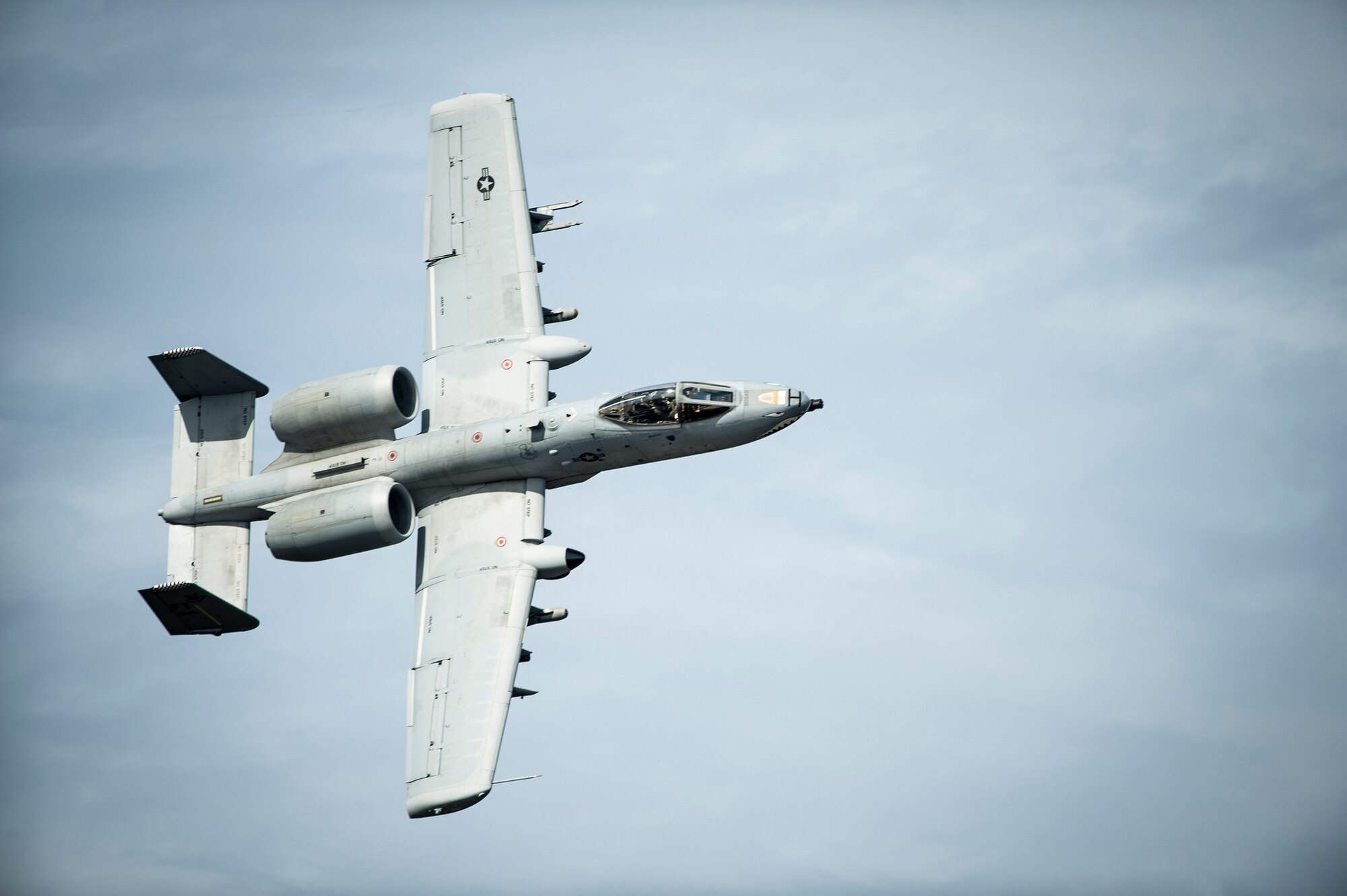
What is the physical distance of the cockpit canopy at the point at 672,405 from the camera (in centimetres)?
4766

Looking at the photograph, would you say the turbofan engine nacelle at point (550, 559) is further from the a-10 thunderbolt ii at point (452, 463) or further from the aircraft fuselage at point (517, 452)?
the aircraft fuselage at point (517, 452)

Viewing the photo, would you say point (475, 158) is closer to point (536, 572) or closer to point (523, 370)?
point (523, 370)

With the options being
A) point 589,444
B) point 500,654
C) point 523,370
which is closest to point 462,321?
point 523,370

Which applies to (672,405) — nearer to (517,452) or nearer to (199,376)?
(517,452)

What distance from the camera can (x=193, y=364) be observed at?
5025 centimetres

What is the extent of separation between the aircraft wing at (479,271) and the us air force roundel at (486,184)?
2 centimetres

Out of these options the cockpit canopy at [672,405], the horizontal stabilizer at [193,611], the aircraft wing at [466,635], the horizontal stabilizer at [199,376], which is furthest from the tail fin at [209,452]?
the cockpit canopy at [672,405]

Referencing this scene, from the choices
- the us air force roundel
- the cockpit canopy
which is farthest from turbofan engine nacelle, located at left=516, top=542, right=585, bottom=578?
the us air force roundel

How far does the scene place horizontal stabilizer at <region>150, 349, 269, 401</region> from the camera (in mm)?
50094

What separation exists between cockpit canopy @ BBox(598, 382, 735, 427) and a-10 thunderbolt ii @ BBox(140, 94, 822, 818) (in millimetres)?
53

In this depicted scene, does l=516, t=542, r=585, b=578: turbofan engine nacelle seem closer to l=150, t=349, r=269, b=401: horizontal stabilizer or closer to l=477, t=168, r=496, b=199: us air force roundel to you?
l=150, t=349, r=269, b=401: horizontal stabilizer

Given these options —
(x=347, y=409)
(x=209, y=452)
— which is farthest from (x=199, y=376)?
(x=347, y=409)

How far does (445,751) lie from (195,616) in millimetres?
8404

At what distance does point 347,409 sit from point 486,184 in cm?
866
